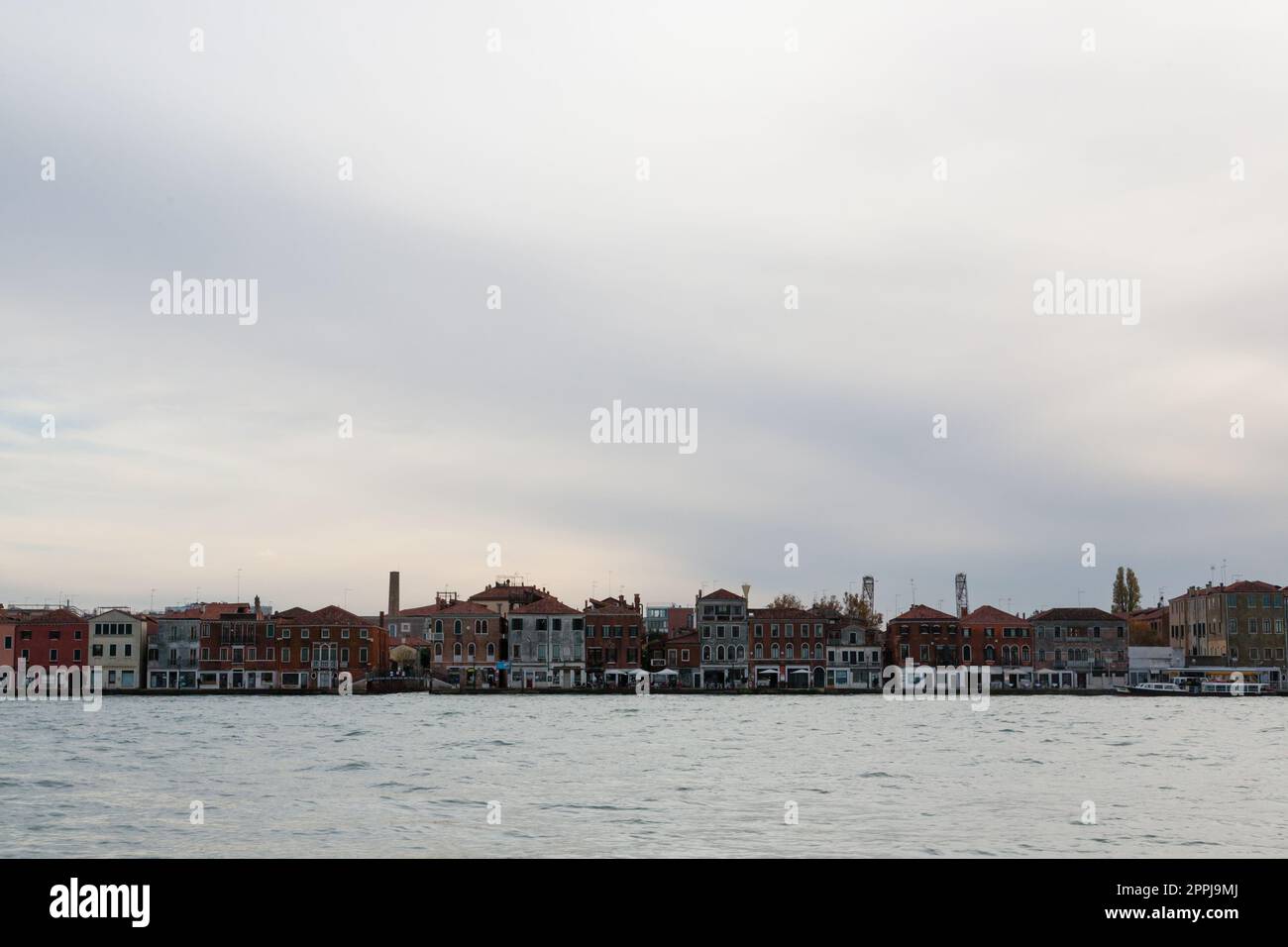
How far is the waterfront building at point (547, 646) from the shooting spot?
11406 cm

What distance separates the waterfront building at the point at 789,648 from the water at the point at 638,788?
144 feet

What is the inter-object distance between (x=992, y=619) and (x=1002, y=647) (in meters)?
2.82

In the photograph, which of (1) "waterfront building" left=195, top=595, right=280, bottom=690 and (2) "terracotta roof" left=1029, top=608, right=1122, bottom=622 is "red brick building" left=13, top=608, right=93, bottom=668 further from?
(2) "terracotta roof" left=1029, top=608, right=1122, bottom=622

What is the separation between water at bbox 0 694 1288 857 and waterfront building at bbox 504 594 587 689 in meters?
41.7

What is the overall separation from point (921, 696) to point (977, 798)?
8418 cm

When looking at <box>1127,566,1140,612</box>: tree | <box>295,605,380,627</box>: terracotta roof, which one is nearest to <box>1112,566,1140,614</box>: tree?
<box>1127,566,1140,612</box>: tree

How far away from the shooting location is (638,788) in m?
34.4

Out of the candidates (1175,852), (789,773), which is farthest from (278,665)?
(1175,852)

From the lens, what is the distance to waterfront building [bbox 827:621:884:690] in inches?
4611

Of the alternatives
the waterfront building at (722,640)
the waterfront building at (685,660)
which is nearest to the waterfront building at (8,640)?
the waterfront building at (685,660)
